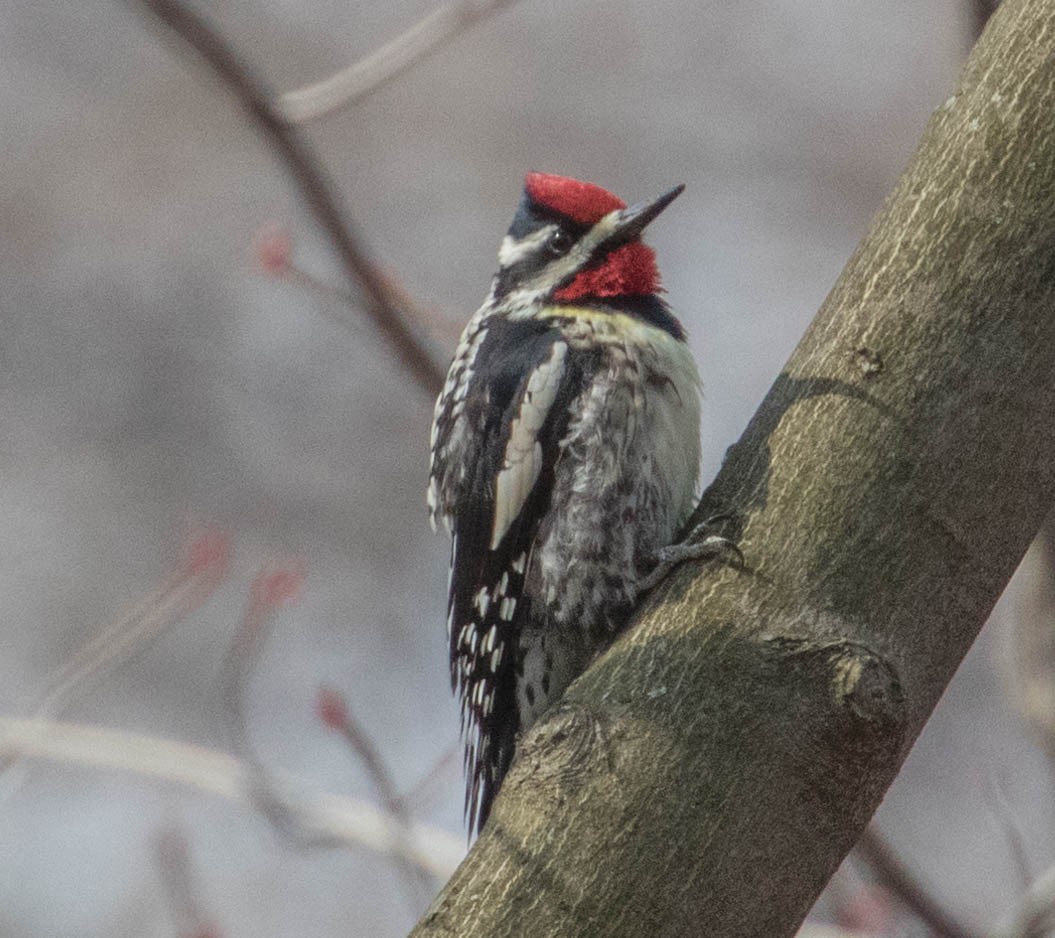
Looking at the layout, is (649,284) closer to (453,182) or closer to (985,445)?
(985,445)

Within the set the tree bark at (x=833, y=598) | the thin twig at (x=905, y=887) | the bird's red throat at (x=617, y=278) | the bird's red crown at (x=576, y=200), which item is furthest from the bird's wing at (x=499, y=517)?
the tree bark at (x=833, y=598)

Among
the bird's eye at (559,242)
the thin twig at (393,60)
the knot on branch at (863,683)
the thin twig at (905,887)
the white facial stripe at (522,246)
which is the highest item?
the thin twig at (393,60)

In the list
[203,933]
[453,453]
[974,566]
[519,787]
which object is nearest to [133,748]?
[203,933]

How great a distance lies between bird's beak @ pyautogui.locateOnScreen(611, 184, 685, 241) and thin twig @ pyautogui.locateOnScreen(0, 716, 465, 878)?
1.46 metres

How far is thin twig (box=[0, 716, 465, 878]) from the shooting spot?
3.27 metres

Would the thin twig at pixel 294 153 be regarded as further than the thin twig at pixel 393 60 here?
No

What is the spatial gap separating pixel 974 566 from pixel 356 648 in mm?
7133

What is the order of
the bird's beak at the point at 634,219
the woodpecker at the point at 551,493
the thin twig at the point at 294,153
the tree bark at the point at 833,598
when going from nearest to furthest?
the tree bark at the point at 833,598
the thin twig at the point at 294,153
the woodpecker at the point at 551,493
the bird's beak at the point at 634,219

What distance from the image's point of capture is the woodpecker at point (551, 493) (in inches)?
124

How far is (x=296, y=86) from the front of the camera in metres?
9.23

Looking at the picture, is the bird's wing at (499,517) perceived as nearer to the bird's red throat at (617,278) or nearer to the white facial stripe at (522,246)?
the bird's red throat at (617,278)

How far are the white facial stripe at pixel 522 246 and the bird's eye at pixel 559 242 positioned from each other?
14mm

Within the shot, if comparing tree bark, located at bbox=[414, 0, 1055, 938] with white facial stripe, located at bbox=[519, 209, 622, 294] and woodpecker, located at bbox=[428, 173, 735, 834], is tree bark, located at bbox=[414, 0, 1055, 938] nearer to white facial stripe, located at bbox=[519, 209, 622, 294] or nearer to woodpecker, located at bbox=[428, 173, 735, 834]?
woodpecker, located at bbox=[428, 173, 735, 834]

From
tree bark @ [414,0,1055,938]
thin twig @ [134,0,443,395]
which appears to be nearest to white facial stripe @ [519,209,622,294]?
thin twig @ [134,0,443,395]
